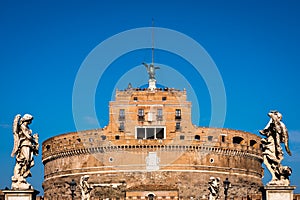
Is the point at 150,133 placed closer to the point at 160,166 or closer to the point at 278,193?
the point at 160,166

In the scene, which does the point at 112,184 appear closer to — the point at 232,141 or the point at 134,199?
the point at 134,199

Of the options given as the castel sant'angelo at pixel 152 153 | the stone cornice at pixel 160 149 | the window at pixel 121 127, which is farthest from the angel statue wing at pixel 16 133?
the window at pixel 121 127

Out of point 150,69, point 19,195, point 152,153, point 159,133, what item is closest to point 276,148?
point 19,195

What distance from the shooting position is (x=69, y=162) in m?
82.2

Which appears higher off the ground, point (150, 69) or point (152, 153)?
point (150, 69)

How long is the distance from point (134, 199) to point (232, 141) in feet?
47.5

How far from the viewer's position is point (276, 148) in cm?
1684

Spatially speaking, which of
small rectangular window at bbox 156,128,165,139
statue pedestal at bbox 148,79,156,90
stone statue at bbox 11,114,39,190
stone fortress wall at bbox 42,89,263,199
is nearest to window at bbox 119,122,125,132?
stone fortress wall at bbox 42,89,263,199

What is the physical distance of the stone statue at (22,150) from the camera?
54.8 ft

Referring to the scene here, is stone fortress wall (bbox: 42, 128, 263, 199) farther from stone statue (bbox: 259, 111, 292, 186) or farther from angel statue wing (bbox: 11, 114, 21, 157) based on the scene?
angel statue wing (bbox: 11, 114, 21, 157)

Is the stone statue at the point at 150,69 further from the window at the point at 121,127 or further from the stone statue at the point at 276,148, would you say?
the stone statue at the point at 276,148

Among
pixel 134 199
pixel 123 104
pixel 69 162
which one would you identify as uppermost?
pixel 123 104

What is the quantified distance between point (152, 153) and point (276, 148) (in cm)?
6266

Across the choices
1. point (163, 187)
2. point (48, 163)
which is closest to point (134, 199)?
point (163, 187)
